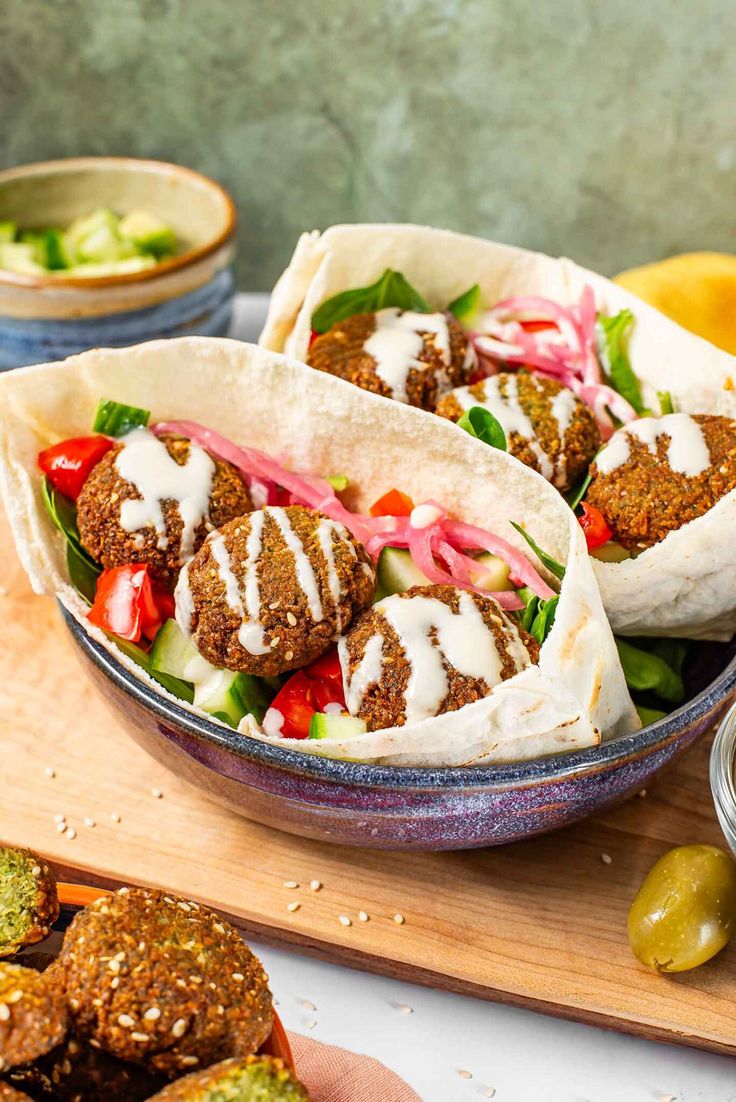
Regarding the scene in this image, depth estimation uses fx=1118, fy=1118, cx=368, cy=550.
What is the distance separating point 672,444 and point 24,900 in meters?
1.49

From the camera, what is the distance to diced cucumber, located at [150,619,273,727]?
2070mm

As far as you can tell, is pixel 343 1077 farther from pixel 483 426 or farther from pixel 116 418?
pixel 116 418

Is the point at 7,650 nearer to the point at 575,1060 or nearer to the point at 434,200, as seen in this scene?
the point at 575,1060

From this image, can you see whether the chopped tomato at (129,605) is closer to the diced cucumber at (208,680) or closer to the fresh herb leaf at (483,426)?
the diced cucumber at (208,680)

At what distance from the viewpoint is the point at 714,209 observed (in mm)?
4637

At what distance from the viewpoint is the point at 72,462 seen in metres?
2.35

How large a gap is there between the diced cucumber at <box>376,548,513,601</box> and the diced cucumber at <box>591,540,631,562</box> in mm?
232

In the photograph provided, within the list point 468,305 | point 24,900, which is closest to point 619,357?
point 468,305

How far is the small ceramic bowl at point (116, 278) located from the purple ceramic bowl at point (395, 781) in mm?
1722

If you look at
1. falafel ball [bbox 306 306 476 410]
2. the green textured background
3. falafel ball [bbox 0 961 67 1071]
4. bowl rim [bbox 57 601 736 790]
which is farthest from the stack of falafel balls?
the green textured background

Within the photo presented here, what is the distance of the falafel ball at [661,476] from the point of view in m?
2.22

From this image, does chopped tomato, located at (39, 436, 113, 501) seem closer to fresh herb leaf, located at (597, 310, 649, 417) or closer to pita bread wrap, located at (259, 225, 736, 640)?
pita bread wrap, located at (259, 225, 736, 640)

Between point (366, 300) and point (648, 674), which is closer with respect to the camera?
point (648, 674)

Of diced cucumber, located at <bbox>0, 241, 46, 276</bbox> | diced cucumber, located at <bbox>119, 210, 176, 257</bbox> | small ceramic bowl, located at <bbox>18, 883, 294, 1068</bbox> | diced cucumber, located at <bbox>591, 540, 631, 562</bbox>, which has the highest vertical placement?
diced cucumber, located at <bbox>591, 540, 631, 562</bbox>
